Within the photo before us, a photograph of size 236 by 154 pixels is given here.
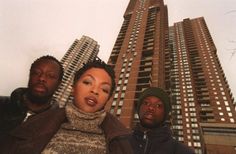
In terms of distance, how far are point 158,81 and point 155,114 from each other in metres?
42.4

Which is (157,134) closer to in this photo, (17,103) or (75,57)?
(17,103)

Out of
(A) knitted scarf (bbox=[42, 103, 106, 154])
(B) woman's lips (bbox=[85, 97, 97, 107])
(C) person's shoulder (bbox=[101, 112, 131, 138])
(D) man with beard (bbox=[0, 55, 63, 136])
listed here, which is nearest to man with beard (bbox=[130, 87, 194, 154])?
(C) person's shoulder (bbox=[101, 112, 131, 138])

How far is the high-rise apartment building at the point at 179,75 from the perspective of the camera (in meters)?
39.2

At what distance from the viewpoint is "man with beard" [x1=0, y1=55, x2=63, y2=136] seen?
200 centimetres

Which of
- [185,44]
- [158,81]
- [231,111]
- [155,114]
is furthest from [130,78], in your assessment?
[185,44]

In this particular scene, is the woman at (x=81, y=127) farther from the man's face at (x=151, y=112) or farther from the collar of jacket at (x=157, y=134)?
the man's face at (x=151, y=112)

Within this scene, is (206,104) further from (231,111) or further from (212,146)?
(212,146)

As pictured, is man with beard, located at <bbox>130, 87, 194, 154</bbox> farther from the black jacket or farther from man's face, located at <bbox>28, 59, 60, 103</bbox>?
the black jacket

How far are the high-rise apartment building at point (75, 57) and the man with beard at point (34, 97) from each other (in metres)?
86.9

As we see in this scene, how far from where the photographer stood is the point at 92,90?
2.09 metres

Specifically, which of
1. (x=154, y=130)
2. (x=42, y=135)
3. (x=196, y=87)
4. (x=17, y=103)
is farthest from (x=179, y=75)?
(x=42, y=135)

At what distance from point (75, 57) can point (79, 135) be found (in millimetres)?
96382

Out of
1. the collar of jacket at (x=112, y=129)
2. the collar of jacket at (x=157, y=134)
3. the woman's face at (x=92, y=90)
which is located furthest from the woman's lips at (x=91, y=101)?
the collar of jacket at (x=157, y=134)

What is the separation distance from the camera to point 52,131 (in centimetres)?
182
